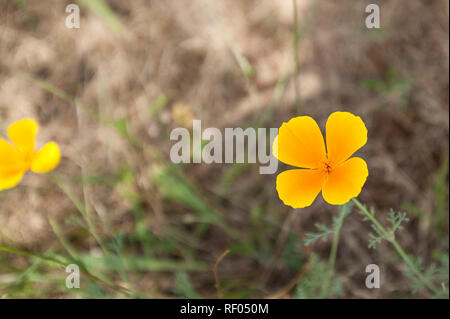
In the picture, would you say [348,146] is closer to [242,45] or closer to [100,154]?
[242,45]

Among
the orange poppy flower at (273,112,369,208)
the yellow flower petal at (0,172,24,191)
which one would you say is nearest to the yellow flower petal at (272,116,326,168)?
the orange poppy flower at (273,112,369,208)

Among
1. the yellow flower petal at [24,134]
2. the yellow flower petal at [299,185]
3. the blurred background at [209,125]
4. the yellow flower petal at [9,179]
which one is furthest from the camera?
the blurred background at [209,125]

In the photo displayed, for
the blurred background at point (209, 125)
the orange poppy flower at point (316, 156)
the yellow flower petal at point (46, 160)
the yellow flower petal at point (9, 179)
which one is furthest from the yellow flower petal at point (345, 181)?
the yellow flower petal at point (9, 179)

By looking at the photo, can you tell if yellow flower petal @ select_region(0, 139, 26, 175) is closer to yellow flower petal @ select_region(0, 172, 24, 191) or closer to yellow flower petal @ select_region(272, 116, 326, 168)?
yellow flower petal @ select_region(0, 172, 24, 191)

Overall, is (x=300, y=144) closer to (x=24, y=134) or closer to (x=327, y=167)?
(x=327, y=167)

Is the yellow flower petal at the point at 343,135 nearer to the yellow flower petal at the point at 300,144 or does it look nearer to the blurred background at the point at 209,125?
the yellow flower petal at the point at 300,144
